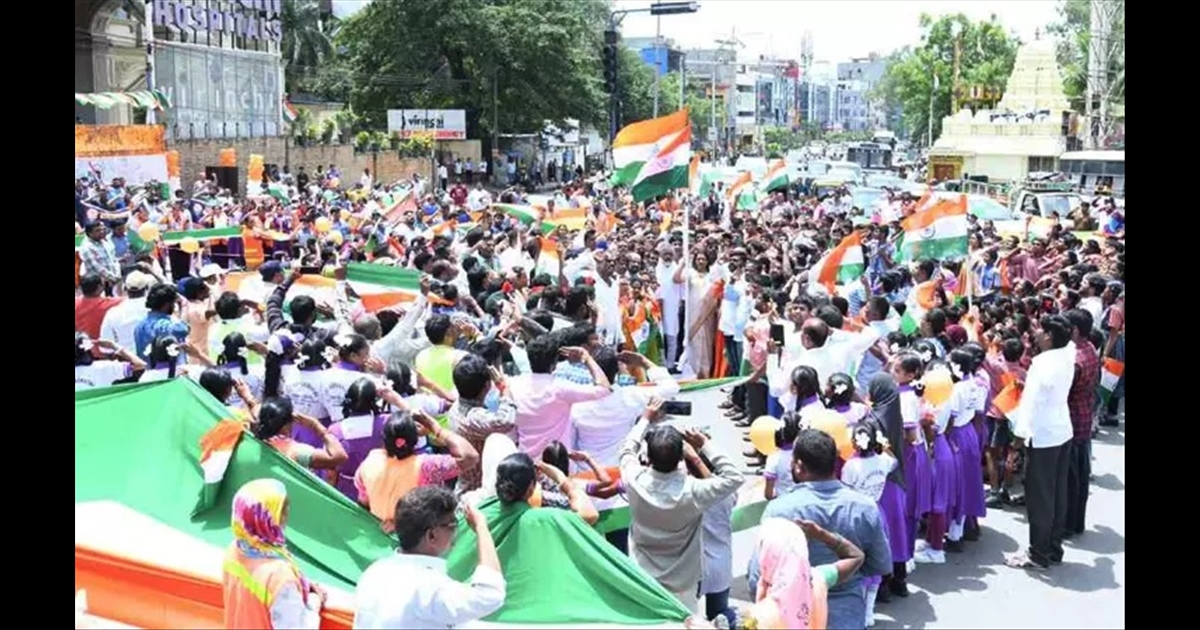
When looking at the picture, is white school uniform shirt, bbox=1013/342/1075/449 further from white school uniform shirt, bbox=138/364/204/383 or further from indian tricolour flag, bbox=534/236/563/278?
indian tricolour flag, bbox=534/236/563/278

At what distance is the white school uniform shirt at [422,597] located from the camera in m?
3.86

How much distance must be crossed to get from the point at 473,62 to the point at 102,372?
136 feet

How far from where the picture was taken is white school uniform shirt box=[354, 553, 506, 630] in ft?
12.6

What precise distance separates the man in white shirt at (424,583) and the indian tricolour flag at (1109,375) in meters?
8.62

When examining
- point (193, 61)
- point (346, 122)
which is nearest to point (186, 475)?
point (193, 61)

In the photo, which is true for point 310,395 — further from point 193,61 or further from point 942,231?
point 193,61

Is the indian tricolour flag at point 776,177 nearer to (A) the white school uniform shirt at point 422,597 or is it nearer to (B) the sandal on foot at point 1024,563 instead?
(B) the sandal on foot at point 1024,563

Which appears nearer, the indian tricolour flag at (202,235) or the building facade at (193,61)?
the indian tricolour flag at (202,235)

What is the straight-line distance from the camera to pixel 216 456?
548cm

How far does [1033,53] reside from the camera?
184 ft

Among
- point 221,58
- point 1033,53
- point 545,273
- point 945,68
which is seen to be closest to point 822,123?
point 945,68

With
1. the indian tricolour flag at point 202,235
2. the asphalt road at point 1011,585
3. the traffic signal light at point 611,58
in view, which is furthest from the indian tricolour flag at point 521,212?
the asphalt road at point 1011,585
